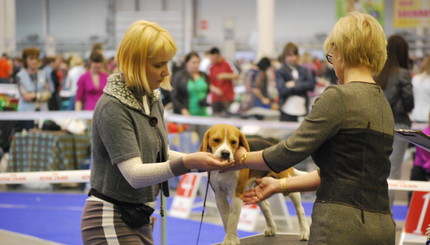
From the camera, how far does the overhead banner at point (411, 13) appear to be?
2350cm

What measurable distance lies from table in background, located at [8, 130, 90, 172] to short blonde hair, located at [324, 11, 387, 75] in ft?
23.8

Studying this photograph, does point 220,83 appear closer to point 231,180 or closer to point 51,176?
point 51,176

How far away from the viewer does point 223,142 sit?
2.96 metres

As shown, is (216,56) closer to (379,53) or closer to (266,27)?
(266,27)

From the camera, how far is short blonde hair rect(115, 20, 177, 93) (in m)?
2.58

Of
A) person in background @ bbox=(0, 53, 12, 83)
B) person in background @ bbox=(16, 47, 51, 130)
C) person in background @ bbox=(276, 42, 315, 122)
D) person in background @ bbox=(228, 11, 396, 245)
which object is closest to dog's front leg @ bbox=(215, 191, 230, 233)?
person in background @ bbox=(228, 11, 396, 245)

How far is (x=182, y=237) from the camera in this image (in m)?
4.88

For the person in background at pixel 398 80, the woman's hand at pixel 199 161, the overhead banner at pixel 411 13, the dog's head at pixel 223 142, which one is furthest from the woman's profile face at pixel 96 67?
the overhead banner at pixel 411 13

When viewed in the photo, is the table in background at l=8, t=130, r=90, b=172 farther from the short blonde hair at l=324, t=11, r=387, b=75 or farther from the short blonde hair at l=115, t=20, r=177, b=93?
the short blonde hair at l=324, t=11, r=387, b=75

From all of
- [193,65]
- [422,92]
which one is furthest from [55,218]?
[422,92]

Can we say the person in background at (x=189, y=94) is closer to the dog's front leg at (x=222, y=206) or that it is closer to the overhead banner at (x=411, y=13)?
the dog's front leg at (x=222, y=206)

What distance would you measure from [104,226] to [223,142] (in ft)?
2.00

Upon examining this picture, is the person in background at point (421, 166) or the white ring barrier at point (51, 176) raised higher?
the white ring barrier at point (51, 176)

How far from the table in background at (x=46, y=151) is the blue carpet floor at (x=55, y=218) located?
394mm
